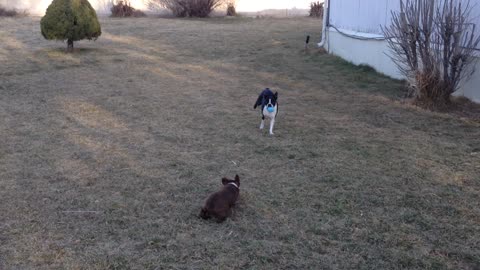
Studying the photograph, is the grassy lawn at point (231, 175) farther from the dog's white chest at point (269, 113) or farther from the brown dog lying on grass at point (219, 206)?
the dog's white chest at point (269, 113)

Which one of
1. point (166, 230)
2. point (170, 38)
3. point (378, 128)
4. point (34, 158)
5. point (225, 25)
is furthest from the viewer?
point (225, 25)

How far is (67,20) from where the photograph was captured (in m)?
10.5

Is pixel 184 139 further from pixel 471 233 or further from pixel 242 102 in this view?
pixel 471 233

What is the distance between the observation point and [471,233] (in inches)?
128

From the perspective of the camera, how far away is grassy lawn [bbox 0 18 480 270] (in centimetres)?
304

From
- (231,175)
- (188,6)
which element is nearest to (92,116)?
(231,175)

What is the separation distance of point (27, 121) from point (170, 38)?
855cm

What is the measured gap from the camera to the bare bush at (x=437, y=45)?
20.5ft

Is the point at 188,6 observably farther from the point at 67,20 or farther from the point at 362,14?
the point at 362,14

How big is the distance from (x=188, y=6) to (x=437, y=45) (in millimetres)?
15313

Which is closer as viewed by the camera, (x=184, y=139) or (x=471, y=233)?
(x=471, y=233)

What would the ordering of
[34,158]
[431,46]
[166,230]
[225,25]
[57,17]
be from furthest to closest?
[225,25], [57,17], [431,46], [34,158], [166,230]

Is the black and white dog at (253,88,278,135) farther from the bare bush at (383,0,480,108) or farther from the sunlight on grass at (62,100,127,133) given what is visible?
the bare bush at (383,0,480,108)

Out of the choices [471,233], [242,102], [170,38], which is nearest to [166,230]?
[471,233]
